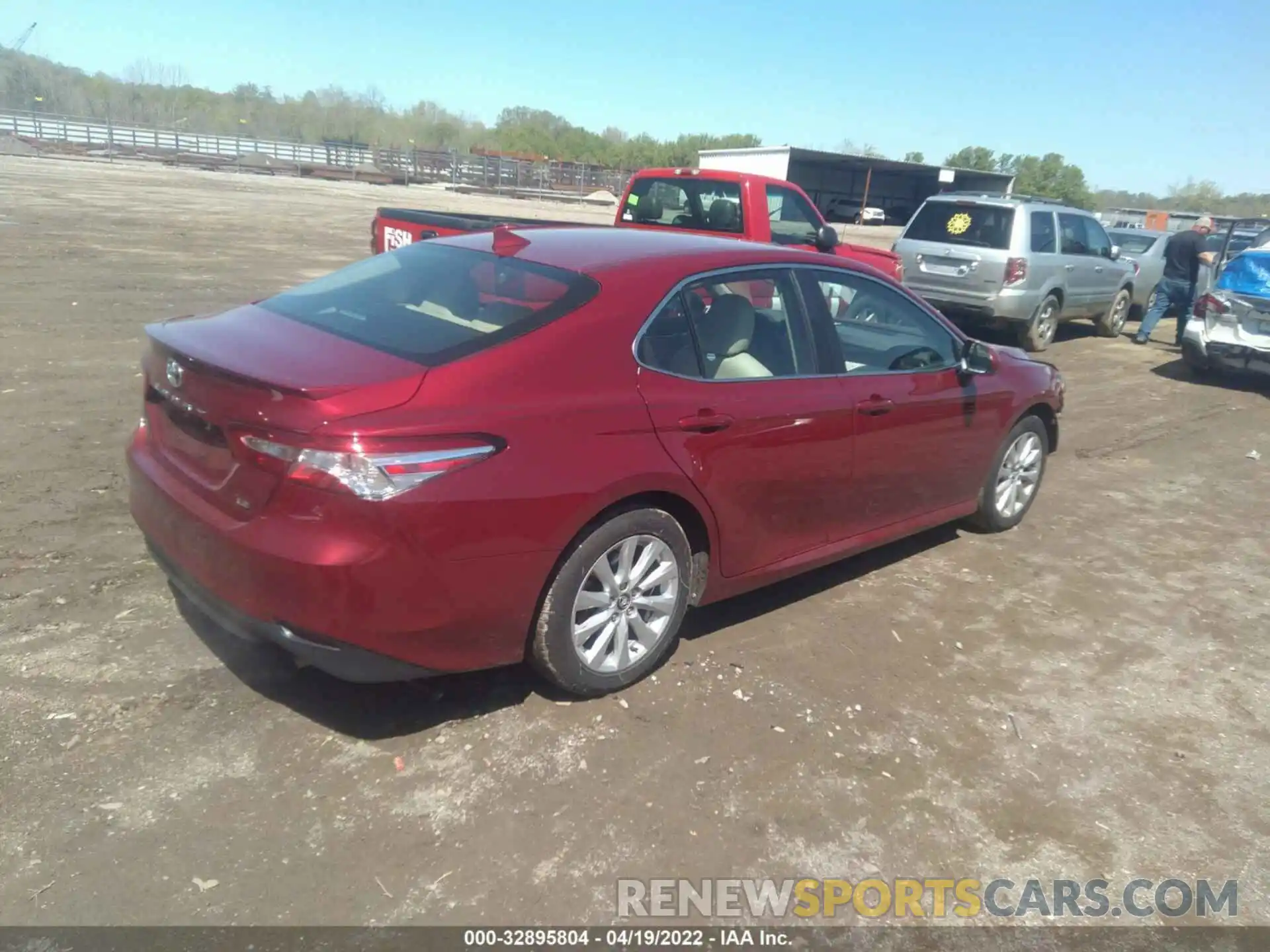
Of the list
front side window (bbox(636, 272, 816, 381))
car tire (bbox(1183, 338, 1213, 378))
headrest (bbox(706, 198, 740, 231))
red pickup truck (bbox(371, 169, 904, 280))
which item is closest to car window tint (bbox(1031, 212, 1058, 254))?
car tire (bbox(1183, 338, 1213, 378))

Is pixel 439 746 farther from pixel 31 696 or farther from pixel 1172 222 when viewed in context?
pixel 1172 222

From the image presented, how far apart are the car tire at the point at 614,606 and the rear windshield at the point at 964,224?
31.7 ft

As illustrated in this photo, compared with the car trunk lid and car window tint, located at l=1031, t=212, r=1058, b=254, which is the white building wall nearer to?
car window tint, located at l=1031, t=212, r=1058, b=254

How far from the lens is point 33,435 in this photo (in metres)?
5.85

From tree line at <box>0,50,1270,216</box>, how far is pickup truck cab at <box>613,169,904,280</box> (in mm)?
74299

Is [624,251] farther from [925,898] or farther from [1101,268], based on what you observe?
[1101,268]

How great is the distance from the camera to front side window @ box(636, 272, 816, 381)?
11.9ft

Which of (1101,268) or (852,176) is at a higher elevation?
(852,176)

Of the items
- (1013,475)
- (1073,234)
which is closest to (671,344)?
(1013,475)

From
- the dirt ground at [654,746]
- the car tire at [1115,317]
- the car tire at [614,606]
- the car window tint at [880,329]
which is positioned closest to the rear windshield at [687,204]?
the car window tint at [880,329]

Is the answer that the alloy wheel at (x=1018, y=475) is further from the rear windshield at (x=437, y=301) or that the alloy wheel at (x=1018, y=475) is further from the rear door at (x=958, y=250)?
the rear door at (x=958, y=250)

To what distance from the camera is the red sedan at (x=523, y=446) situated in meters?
2.85

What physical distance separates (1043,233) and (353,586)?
1148 cm

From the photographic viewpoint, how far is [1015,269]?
452 inches
